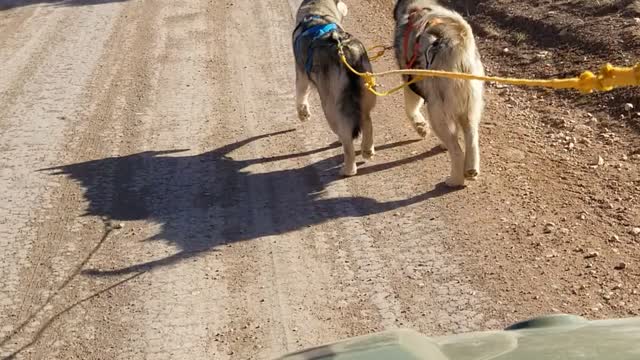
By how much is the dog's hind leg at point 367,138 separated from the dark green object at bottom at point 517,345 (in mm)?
5089

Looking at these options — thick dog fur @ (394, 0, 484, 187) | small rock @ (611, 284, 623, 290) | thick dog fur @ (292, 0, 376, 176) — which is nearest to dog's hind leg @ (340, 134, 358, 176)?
thick dog fur @ (292, 0, 376, 176)

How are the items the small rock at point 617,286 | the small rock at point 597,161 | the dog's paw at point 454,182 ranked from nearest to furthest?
the small rock at point 617,286
the dog's paw at point 454,182
the small rock at point 597,161

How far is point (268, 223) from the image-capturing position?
7633 millimetres

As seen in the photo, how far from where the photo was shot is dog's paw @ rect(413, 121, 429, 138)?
909 cm

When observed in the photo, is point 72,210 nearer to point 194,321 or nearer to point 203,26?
point 194,321

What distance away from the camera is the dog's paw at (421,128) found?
9.09m

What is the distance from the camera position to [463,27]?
25.6ft

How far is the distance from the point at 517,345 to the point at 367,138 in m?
5.55

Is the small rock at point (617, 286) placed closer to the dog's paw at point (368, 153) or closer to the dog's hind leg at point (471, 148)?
the dog's hind leg at point (471, 148)

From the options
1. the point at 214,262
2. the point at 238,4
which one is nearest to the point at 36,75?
the point at 238,4

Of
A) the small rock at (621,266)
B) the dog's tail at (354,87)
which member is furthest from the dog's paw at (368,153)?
the small rock at (621,266)

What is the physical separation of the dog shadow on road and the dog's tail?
1.84 ft

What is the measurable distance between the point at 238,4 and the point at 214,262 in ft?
30.9

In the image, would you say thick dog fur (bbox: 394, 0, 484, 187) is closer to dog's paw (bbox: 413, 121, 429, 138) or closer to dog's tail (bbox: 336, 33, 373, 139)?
dog's tail (bbox: 336, 33, 373, 139)
